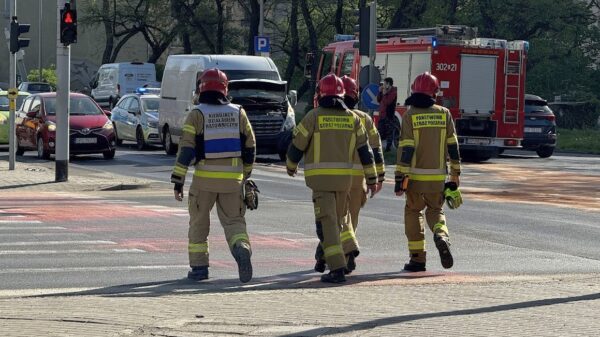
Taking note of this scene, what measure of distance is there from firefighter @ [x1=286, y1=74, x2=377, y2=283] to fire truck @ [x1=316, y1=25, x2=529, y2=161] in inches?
→ 822

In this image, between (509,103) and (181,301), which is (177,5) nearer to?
(509,103)

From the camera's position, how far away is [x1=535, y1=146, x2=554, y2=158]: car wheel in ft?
119

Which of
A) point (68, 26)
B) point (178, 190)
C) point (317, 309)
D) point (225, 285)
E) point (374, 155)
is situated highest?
point (68, 26)

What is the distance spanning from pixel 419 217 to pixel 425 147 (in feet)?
2.19

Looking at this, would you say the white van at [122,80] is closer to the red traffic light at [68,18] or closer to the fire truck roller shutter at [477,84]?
the fire truck roller shutter at [477,84]

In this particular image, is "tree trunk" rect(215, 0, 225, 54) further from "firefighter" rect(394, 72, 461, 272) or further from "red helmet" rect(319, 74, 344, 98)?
"red helmet" rect(319, 74, 344, 98)

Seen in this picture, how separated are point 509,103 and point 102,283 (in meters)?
23.5

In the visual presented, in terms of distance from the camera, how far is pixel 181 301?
10.1 m

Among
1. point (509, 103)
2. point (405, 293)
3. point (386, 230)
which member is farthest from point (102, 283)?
point (509, 103)

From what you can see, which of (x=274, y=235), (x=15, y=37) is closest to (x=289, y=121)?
(x=15, y=37)

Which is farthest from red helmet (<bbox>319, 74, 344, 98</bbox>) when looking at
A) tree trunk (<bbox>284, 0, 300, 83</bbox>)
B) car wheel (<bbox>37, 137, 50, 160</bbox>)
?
tree trunk (<bbox>284, 0, 300, 83</bbox>)

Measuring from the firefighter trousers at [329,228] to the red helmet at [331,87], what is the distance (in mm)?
873

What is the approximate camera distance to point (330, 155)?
11922 mm

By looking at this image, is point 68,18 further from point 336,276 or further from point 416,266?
point 336,276
